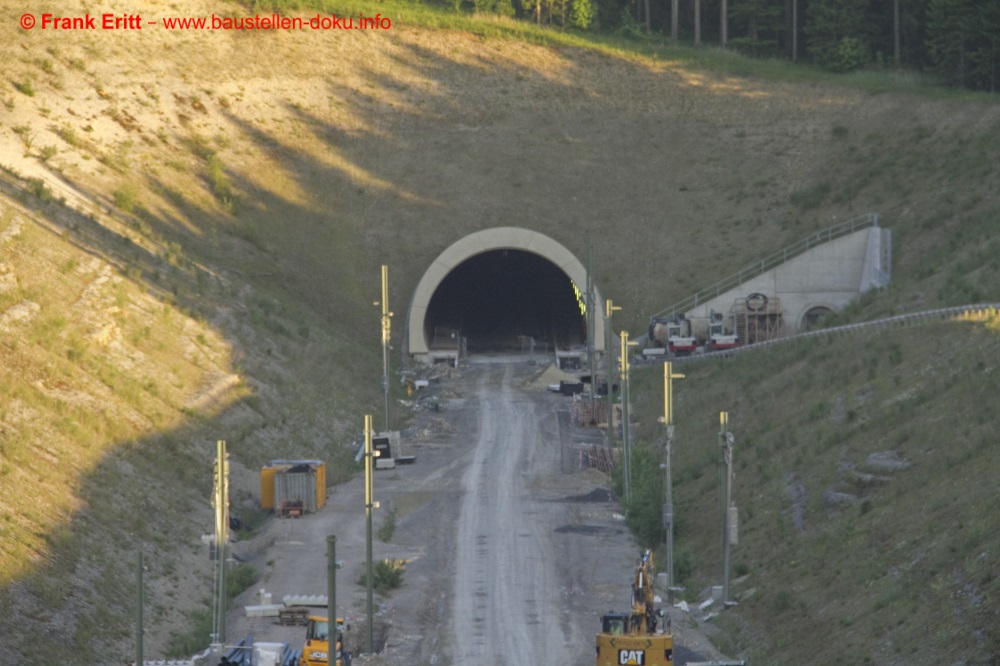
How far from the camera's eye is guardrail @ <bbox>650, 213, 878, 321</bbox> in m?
74.3

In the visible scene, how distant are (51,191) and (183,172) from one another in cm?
1350

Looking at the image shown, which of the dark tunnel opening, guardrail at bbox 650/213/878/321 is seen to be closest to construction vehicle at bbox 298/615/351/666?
guardrail at bbox 650/213/878/321

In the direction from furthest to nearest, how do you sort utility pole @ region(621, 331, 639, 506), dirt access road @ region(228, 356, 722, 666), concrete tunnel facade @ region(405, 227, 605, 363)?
concrete tunnel facade @ region(405, 227, 605, 363)
utility pole @ region(621, 331, 639, 506)
dirt access road @ region(228, 356, 722, 666)

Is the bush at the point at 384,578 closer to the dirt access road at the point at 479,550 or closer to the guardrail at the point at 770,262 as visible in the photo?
the dirt access road at the point at 479,550

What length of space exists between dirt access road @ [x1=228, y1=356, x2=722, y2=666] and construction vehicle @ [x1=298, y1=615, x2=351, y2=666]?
5.08 ft

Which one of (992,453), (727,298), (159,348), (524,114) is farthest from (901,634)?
(524,114)

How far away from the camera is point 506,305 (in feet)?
296

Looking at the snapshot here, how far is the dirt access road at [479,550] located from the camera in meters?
35.9

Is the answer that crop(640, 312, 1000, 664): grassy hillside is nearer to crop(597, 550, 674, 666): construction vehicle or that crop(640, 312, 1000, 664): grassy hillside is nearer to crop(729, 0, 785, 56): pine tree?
crop(597, 550, 674, 666): construction vehicle

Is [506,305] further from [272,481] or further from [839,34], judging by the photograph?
[272,481]

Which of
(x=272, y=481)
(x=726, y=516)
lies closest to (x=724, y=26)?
(x=272, y=481)

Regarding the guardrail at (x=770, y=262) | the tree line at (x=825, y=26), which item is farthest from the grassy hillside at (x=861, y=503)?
the tree line at (x=825, y=26)

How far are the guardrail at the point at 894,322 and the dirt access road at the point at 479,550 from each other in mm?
8494

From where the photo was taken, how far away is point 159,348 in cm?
5444
